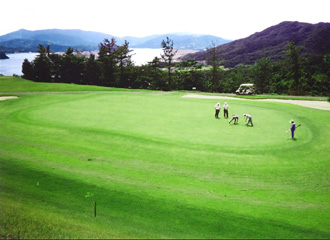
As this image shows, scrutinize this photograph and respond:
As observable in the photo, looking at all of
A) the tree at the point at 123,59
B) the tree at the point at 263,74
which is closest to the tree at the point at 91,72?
the tree at the point at 123,59

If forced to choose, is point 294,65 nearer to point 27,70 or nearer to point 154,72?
point 154,72

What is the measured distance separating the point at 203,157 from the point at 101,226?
911 cm

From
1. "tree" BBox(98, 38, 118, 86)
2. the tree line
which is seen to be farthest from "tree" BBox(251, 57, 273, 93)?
"tree" BBox(98, 38, 118, 86)

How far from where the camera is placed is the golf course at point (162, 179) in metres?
8.45

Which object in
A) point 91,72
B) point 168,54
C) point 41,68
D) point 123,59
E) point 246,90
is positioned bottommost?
point 246,90

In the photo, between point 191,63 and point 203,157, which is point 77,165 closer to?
point 203,157

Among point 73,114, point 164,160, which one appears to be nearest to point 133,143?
point 164,160

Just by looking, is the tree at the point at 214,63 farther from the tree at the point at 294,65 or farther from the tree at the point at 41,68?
the tree at the point at 41,68

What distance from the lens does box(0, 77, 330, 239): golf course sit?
27.7 feet

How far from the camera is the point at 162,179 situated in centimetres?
1273

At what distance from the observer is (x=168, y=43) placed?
9344cm

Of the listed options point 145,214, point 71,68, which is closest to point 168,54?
point 71,68

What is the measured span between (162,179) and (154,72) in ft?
301

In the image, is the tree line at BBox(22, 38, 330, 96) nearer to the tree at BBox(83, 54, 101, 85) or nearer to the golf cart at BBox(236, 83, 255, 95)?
the tree at BBox(83, 54, 101, 85)
